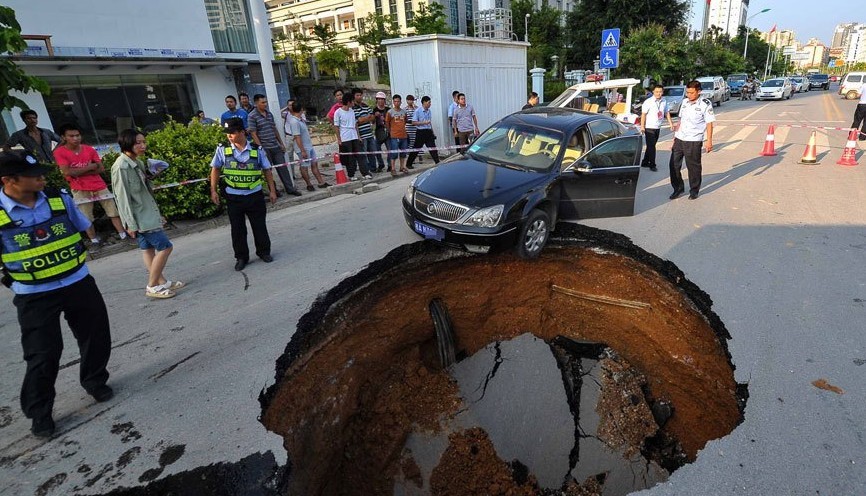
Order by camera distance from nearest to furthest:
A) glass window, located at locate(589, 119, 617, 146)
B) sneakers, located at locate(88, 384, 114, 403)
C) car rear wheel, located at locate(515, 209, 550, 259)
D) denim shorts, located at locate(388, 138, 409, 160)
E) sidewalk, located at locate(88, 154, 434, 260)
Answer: sneakers, located at locate(88, 384, 114, 403) < car rear wheel, located at locate(515, 209, 550, 259) < glass window, located at locate(589, 119, 617, 146) < sidewalk, located at locate(88, 154, 434, 260) < denim shorts, located at locate(388, 138, 409, 160)

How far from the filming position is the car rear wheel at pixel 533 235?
5121 mm

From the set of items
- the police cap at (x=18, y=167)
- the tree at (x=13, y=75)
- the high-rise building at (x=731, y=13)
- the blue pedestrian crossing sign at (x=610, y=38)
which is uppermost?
the high-rise building at (x=731, y=13)

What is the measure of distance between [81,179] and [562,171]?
6637 mm

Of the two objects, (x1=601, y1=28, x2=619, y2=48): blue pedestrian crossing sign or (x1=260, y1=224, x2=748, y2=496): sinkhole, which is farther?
(x1=601, y1=28, x2=619, y2=48): blue pedestrian crossing sign

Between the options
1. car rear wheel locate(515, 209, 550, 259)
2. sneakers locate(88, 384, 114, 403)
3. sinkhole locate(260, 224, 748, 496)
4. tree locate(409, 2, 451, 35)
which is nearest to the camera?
sneakers locate(88, 384, 114, 403)

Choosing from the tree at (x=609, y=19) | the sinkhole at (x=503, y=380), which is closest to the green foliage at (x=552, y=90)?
the tree at (x=609, y=19)

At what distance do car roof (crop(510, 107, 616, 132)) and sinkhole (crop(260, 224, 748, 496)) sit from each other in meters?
1.97

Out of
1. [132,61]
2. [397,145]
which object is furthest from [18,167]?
[132,61]

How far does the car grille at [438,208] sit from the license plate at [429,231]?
0.13 meters

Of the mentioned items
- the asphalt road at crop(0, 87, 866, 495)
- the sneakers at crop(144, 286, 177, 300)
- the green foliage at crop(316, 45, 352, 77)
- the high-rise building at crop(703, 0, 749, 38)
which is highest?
the high-rise building at crop(703, 0, 749, 38)

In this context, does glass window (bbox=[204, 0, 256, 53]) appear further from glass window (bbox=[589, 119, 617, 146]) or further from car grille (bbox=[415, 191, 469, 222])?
glass window (bbox=[589, 119, 617, 146])

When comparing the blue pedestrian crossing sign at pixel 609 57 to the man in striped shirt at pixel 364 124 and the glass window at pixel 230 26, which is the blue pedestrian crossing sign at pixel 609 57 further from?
the glass window at pixel 230 26

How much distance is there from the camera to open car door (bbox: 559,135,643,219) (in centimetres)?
597

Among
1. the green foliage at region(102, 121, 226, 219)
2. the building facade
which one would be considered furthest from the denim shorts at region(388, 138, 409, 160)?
the green foliage at region(102, 121, 226, 219)
